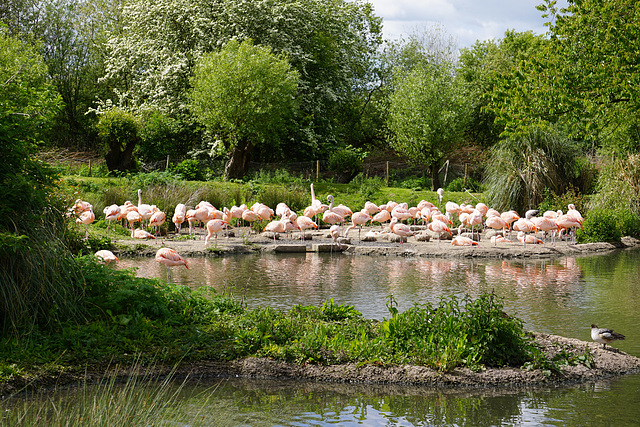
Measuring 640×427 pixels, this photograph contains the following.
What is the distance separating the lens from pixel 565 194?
23719 millimetres

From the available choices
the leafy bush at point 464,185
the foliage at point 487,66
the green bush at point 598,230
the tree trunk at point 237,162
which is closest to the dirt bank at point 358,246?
the green bush at point 598,230

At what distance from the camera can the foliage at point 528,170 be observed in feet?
78.5

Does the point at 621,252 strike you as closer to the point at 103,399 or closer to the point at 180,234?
the point at 180,234

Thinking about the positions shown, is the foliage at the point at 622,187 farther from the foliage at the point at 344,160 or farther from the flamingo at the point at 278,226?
Answer: the foliage at the point at 344,160

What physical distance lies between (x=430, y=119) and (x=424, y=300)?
22.7 m

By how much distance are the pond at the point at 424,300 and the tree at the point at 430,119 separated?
15331 mm

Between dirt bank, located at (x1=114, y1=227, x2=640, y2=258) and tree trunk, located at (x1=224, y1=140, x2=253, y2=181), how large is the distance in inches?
419

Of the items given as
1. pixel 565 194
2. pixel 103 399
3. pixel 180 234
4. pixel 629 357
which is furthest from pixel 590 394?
pixel 565 194

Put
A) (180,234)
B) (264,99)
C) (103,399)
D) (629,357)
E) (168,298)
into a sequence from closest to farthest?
(103,399) → (629,357) → (168,298) → (180,234) → (264,99)

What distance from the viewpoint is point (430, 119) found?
105ft

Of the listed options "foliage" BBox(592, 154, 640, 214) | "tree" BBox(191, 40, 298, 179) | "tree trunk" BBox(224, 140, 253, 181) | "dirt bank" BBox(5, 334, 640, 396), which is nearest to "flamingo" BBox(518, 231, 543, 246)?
"foliage" BBox(592, 154, 640, 214)

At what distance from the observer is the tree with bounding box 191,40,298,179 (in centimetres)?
2694

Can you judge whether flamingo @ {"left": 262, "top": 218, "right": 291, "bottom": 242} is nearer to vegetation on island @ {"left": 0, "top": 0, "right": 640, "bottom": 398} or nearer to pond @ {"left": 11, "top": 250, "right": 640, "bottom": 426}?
pond @ {"left": 11, "top": 250, "right": 640, "bottom": 426}

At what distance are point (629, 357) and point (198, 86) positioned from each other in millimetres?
23606
